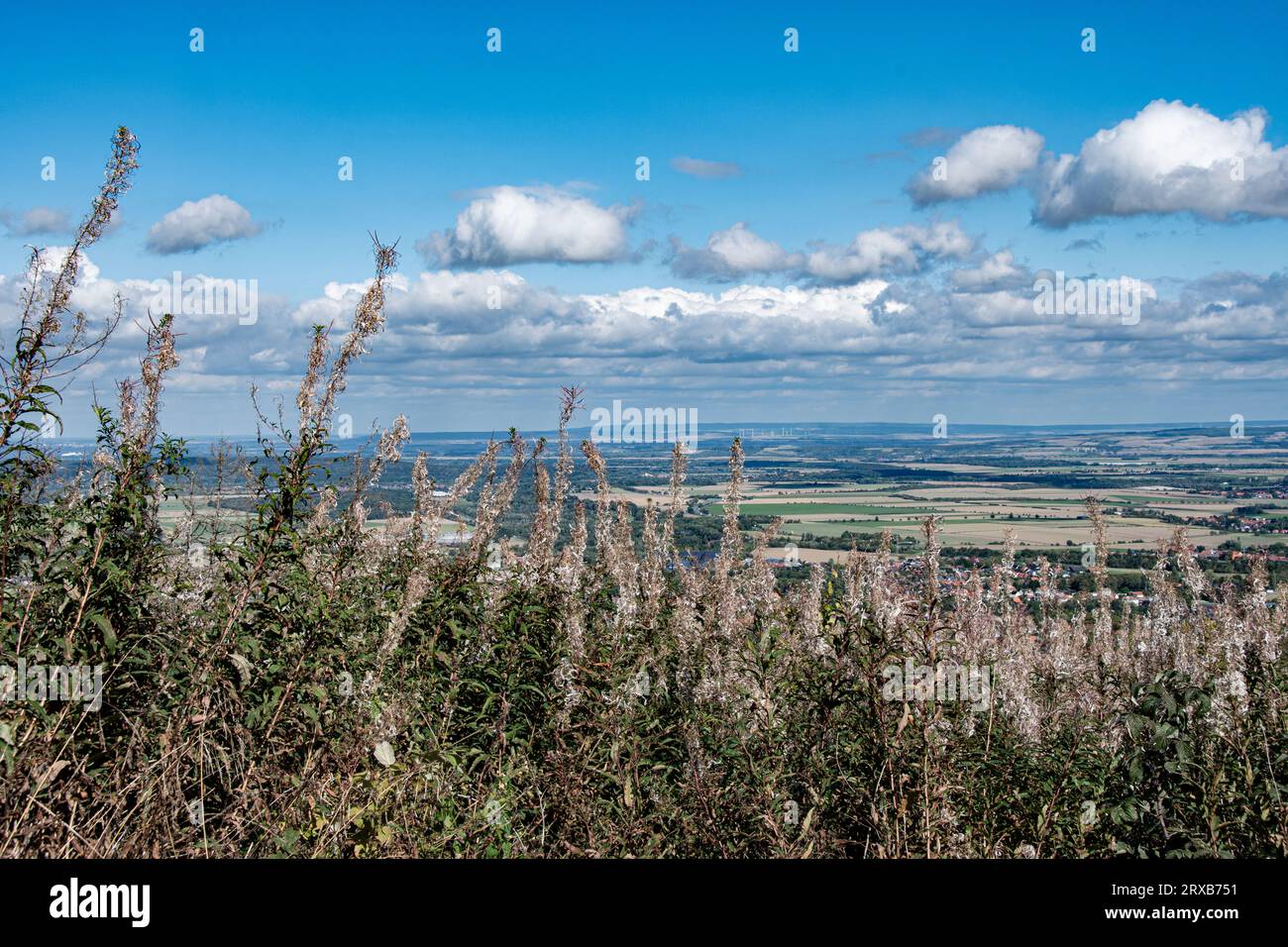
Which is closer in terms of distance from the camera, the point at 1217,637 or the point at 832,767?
the point at 832,767

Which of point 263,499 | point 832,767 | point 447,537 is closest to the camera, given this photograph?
point 263,499

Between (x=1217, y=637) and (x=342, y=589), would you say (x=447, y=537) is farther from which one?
(x=1217, y=637)

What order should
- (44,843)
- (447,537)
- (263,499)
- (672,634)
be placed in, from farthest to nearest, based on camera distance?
(447,537)
(672,634)
(263,499)
(44,843)

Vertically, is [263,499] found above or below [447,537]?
above

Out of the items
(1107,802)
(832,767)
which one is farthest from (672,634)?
(1107,802)
